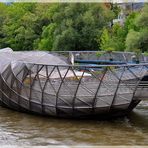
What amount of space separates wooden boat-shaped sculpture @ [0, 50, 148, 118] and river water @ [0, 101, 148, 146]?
58cm

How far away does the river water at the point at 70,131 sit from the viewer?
803 inches

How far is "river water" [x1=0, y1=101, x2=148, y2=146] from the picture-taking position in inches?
803

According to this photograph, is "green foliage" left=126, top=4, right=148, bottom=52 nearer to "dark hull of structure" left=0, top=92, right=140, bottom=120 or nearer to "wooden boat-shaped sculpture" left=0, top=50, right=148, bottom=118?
"wooden boat-shaped sculpture" left=0, top=50, right=148, bottom=118

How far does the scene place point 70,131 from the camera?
72.8 feet

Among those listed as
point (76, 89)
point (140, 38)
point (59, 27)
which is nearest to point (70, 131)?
point (76, 89)

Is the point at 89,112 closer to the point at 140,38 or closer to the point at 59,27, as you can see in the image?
the point at 140,38

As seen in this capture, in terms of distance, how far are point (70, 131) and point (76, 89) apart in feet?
8.16

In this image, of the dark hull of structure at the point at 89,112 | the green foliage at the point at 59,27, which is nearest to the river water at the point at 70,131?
the dark hull of structure at the point at 89,112

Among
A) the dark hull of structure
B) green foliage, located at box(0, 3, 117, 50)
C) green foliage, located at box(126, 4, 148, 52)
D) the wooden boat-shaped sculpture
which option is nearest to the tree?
green foliage, located at box(0, 3, 117, 50)

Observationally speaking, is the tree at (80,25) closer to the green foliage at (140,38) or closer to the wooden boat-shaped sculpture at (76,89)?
the green foliage at (140,38)

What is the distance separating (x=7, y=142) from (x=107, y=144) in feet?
14.1

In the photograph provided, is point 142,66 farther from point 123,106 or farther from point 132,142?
point 132,142

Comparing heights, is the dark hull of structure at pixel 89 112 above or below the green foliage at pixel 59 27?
below

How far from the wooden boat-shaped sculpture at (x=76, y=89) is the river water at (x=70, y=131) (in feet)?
1.89
